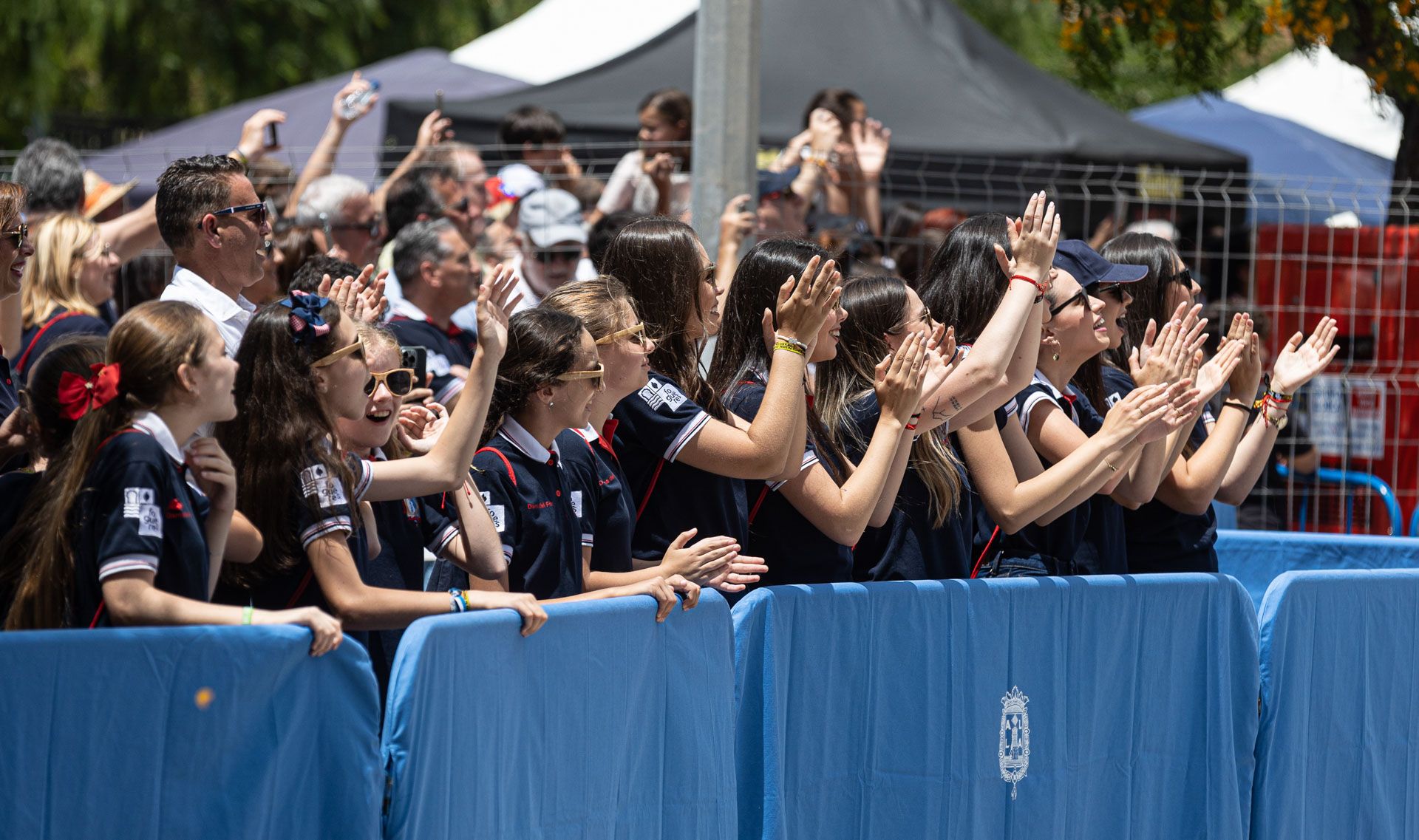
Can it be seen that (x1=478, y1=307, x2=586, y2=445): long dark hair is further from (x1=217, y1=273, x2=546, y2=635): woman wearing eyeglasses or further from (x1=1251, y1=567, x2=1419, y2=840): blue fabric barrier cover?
(x1=1251, y1=567, x2=1419, y2=840): blue fabric barrier cover

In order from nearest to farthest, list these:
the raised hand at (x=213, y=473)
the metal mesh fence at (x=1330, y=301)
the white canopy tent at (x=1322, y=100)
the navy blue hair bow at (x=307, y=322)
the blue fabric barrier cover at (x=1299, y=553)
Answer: the raised hand at (x=213, y=473), the navy blue hair bow at (x=307, y=322), the blue fabric barrier cover at (x=1299, y=553), the metal mesh fence at (x=1330, y=301), the white canopy tent at (x=1322, y=100)

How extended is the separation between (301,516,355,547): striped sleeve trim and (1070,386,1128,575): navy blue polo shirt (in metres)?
2.53

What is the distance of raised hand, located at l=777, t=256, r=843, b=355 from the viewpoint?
416cm

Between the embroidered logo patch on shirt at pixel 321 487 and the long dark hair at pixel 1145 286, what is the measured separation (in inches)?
130

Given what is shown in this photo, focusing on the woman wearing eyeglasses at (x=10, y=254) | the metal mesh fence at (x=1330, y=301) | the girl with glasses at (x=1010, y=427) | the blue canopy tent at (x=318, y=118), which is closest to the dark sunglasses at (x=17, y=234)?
the woman wearing eyeglasses at (x=10, y=254)

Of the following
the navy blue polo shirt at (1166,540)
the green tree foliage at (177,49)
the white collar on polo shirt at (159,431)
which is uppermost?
the green tree foliage at (177,49)

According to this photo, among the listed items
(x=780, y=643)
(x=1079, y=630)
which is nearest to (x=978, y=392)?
(x=1079, y=630)

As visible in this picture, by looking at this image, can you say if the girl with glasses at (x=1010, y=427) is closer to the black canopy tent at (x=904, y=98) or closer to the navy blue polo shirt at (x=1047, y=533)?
the navy blue polo shirt at (x=1047, y=533)

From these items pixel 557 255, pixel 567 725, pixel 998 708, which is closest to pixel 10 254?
pixel 567 725

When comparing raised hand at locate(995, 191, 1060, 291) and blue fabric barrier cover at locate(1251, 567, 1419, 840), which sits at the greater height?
raised hand at locate(995, 191, 1060, 291)

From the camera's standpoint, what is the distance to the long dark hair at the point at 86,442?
3.07 meters

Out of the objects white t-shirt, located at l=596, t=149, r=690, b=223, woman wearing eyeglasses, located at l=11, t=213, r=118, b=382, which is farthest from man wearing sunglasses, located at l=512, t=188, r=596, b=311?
woman wearing eyeglasses, located at l=11, t=213, r=118, b=382

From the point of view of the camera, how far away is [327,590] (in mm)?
3412

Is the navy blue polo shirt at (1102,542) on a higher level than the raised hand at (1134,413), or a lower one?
lower
